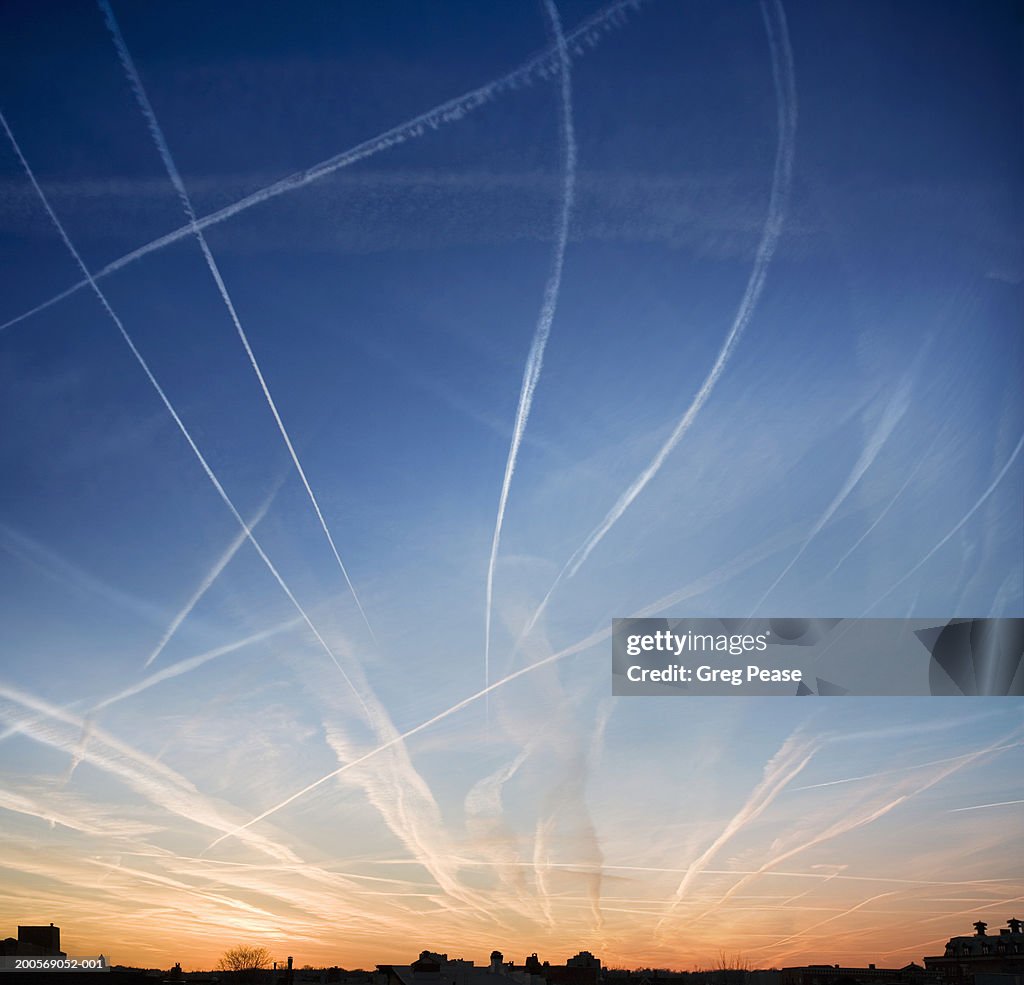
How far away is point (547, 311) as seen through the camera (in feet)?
12.6

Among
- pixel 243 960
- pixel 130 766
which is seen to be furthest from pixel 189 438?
pixel 243 960

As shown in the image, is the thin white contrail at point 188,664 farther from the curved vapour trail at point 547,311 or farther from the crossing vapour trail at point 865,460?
the crossing vapour trail at point 865,460

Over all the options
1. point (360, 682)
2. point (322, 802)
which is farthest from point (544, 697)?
point (322, 802)

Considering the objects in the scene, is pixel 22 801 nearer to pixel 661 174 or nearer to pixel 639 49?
pixel 661 174

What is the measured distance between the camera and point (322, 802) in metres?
3.94

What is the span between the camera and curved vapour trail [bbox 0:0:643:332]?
3707mm

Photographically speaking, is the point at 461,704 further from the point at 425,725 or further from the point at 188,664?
the point at 188,664

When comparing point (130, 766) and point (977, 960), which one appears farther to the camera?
point (977, 960)

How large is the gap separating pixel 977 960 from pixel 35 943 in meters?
3.61

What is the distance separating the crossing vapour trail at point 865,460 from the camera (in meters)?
3.62

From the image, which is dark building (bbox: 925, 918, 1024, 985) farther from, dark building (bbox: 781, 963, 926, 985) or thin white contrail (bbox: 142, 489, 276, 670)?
thin white contrail (bbox: 142, 489, 276, 670)

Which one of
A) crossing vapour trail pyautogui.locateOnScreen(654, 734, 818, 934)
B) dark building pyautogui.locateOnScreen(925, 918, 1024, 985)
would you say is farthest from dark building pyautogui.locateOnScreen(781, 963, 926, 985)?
crossing vapour trail pyautogui.locateOnScreen(654, 734, 818, 934)

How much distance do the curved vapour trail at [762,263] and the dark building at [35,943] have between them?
2147 mm

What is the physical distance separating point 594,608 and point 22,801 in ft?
7.28
